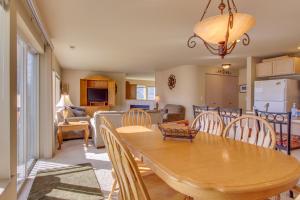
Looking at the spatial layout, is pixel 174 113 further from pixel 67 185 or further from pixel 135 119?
pixel 67 185

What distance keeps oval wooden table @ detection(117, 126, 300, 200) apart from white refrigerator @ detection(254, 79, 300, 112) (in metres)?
3.51

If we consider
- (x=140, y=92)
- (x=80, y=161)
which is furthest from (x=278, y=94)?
(x=140, y=92)

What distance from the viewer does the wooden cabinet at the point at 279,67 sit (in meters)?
4.40

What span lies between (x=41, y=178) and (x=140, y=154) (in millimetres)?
2109

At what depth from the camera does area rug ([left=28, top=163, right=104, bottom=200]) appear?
230cm

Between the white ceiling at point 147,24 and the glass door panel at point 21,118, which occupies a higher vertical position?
the white ceiling at point 147,24

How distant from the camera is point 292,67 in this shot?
4391 millimetres

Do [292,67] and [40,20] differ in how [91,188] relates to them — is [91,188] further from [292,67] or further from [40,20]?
[292,67]

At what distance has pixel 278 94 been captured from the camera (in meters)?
4.41

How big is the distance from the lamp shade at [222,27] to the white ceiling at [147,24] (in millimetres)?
632

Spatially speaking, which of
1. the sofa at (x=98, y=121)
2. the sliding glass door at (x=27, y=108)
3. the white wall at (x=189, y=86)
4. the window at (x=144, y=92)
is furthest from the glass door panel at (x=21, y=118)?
the window at (x=144, y=92)

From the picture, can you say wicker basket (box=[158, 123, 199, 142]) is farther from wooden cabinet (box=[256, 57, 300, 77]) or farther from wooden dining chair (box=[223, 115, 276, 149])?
wooden cabinet (box=[256, 57, 300, 77])

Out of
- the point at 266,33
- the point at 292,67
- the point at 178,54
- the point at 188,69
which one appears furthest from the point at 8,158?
the point at 188,69

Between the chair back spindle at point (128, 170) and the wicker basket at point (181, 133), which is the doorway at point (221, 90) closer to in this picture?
the wicker basket at point (181, 133)
